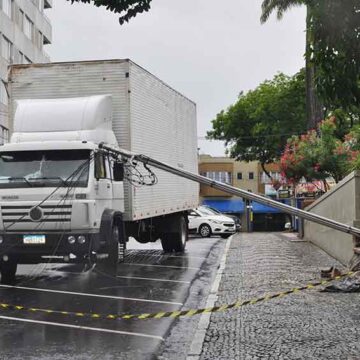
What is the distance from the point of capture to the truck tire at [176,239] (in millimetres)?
17766

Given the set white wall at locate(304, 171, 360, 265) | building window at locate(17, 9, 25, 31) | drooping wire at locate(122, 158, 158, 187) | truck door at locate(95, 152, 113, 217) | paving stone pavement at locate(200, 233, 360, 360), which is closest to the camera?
paving stone pavement at locate(200, 233, 360, 360)

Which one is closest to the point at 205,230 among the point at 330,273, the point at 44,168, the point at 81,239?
the point at 330,273

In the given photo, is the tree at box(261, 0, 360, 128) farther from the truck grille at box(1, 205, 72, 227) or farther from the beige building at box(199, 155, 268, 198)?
the beige building at box(199, 155, 268, 198)

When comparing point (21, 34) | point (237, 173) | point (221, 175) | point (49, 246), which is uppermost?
point (21, 34)

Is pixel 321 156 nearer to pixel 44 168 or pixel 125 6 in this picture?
pixel 44 168

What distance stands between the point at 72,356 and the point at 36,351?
1.58 ft

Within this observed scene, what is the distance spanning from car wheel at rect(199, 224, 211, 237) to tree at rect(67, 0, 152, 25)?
23328 mm

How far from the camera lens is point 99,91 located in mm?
12766

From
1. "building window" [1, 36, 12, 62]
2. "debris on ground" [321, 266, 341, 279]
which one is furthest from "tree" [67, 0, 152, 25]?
"building window" [1, 36, 12, 62]

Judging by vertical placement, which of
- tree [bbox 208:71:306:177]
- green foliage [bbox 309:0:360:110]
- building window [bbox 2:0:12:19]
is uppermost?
building window [bbox 2:0:12:19]

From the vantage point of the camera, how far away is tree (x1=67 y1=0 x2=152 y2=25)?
4.37 meters

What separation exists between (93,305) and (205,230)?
717 inches

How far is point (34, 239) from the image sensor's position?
35.3 feet

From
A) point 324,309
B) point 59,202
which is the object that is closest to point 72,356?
point 324,309
